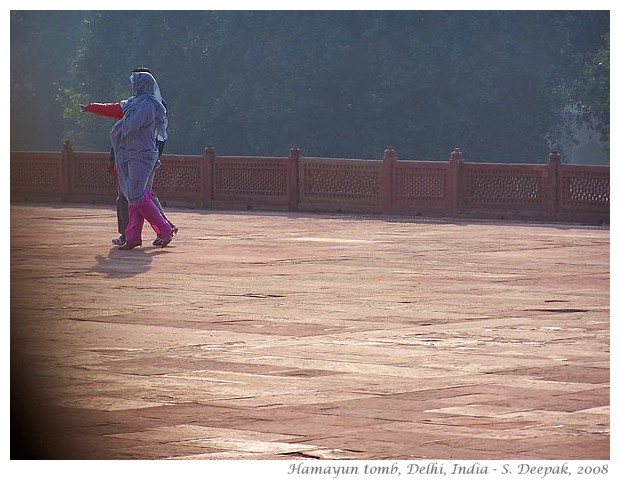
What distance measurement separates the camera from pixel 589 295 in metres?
10.9

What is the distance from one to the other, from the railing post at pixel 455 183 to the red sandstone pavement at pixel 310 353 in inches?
282

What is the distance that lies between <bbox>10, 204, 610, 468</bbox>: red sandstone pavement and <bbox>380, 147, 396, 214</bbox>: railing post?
780 cm

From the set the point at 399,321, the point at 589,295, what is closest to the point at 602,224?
the point at 589,295

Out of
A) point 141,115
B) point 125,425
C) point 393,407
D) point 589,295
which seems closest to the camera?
point 125,425

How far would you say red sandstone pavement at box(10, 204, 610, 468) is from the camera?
17.9 feet

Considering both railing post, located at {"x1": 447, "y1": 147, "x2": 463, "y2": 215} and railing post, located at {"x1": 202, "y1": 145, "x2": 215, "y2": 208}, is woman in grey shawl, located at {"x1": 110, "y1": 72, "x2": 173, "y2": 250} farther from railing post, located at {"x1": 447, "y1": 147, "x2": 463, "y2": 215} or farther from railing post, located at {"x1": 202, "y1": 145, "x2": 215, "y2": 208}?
railing post, located at {"x1": 202, "y1": 145, "x2": 215, "y2": 208}

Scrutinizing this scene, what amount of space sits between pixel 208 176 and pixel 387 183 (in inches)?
135

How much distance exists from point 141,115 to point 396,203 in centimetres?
850

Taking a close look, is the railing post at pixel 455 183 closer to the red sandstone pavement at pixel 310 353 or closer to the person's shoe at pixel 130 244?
the red sandstone pavement at pixel 310 353

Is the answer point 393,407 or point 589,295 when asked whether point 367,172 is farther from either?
point 393,407

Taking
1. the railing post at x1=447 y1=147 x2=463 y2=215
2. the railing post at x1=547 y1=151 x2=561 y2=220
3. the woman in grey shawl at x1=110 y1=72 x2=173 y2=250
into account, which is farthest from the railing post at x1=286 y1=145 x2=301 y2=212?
the woman in grey shawl at x1=110 y1=72 x2=173 y2=250

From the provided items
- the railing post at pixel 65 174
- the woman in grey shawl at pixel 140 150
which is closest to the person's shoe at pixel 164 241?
the woman in grey shawl at pixel 140 150

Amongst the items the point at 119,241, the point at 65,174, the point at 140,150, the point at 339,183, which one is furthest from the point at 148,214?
the point at 65,174

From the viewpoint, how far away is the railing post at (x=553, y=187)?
2177 centimetres
